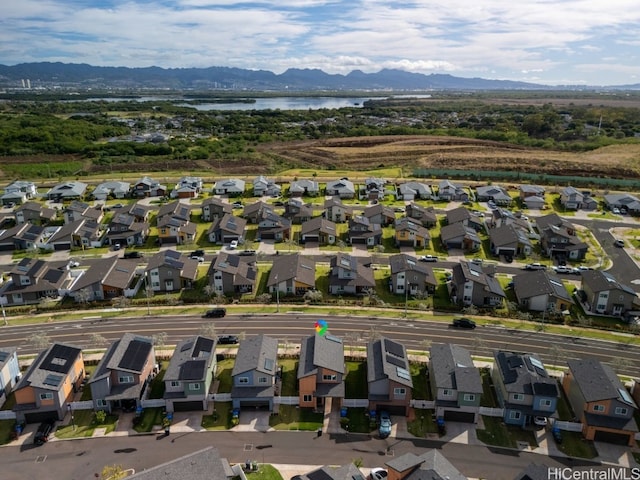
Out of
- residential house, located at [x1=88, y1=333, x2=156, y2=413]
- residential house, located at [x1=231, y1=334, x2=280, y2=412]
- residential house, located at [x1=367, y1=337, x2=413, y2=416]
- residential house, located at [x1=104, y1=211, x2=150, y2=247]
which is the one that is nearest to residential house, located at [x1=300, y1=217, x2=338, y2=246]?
residential house, located at [x1=104, y1=211, x2=150, y2=247]

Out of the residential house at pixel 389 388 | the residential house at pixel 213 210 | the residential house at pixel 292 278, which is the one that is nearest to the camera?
the residential house at pixel 389 388

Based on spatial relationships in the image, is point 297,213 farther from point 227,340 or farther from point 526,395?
point 526,395

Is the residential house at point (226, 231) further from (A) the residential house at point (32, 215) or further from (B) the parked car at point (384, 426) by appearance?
(B) the parked car at point (384, 426)

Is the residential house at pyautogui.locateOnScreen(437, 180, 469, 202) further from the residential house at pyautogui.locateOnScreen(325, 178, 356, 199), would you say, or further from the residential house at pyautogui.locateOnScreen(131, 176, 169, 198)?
the residential house at pyautogui.locateOnScreen(131, 176, 169, 198)

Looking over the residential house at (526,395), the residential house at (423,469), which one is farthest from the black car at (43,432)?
the residential house at (526,395)

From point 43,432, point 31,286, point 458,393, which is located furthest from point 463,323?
point 31,286
